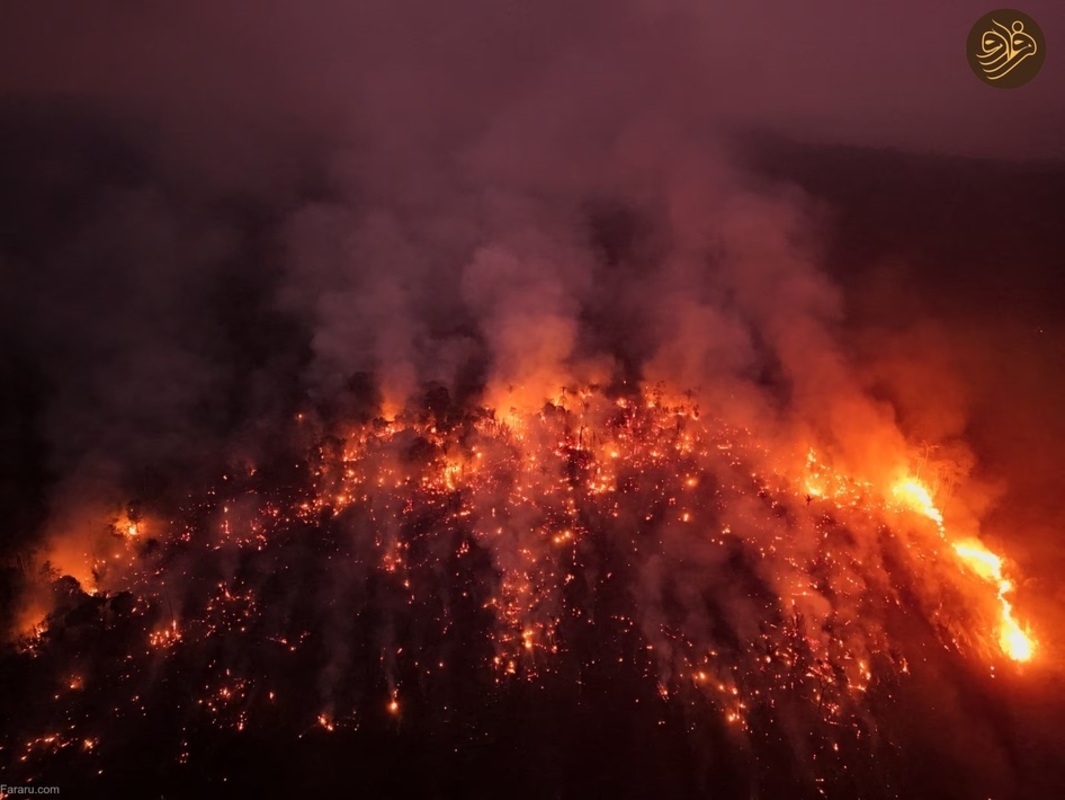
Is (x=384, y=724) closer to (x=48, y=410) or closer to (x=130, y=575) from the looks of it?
(x=130, y=575)

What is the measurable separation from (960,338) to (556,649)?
30.1m

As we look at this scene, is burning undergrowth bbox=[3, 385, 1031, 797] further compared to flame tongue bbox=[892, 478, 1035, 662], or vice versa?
flame tongue bbox=[892, 478, 1035, 662]

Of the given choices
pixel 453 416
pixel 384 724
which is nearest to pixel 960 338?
pixel 453 416

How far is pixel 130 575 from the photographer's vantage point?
98.5 feet

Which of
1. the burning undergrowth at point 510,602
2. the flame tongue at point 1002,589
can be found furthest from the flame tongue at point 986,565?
the burning undergrowth at point 510,602

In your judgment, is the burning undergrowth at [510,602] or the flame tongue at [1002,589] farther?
the flame tongue at [1002,589]

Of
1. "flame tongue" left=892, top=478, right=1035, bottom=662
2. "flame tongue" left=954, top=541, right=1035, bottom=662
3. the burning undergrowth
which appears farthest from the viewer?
"flame tongue" left=892, top=478, right=1035, bottom=662

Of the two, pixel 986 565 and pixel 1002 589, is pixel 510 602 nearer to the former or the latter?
pixel 1002 589

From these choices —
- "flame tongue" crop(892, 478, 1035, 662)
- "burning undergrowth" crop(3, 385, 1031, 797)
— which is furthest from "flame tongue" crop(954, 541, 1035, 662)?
"burning undergrowth" crop(3, 385, 1031, 797)

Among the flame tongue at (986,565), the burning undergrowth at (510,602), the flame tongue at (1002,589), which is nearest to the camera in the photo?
the burning undergrowth at (510,602)

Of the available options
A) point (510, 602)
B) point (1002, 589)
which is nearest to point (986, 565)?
point (1002, 589)

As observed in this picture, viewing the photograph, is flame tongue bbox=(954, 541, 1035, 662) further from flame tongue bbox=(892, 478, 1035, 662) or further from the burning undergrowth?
the burning undergrowth

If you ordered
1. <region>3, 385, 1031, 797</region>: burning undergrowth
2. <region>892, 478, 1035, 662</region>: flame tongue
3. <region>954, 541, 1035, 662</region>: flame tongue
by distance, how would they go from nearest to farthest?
<region>3, 385, 1031, 797</region>: burning undergrowth → <region>954, 541, 1035, 662</region>: flame tongue → <region>892, 478, 1035, 662</region>: flame tongue

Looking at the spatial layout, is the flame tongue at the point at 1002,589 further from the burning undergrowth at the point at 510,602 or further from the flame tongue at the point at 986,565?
the burning undergrowth at the point at 510,602
